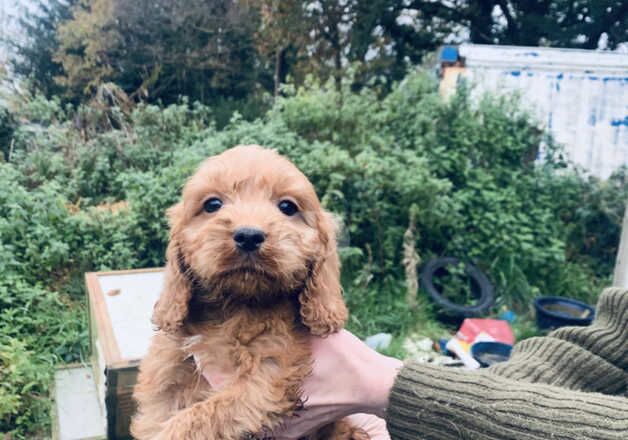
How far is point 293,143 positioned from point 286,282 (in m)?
4.14

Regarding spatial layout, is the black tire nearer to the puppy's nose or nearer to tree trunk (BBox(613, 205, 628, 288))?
tree trunk (BBox(613, 205, 628, 288))

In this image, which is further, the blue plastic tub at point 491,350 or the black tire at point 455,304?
the black tire at point 455,304

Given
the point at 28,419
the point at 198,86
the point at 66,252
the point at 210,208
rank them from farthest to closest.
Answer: the point at 198,86 → the point at 66,252 → the point at 28,419 → the point at 210,208

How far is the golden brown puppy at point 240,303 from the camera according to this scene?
6.44ft

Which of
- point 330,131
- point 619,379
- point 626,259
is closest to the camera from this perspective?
point 619,379

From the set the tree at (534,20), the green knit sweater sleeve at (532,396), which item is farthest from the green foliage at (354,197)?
the tree at (534,20)

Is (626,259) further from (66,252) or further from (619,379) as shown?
(66,252)

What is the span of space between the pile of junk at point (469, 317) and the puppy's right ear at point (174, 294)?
3.03 metres

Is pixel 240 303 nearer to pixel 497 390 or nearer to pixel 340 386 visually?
pixel 340 386

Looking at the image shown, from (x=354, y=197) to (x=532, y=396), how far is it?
14.3 feet

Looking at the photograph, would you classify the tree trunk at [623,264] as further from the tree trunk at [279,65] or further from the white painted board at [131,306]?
the tree trunk at [279,65]

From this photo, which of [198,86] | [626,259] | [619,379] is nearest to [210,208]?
[619,379]

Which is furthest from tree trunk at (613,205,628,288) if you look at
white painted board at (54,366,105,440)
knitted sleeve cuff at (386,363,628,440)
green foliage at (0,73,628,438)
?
white painted board at (54,366,105,440)

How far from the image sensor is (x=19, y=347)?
3.86 m
